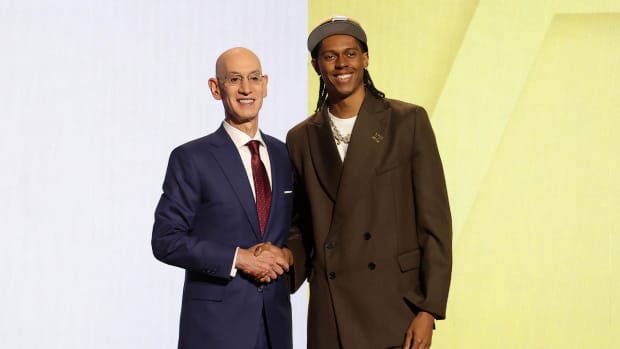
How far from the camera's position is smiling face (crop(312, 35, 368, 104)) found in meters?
2.38

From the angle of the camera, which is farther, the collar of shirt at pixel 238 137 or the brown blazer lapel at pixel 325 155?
the collar of shirt at pixel 238 137

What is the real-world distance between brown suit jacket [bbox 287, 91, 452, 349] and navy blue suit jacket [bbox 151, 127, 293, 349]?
0.44 ft

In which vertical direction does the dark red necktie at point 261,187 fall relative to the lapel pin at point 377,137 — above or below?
below

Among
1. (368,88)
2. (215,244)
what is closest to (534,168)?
(368,88)

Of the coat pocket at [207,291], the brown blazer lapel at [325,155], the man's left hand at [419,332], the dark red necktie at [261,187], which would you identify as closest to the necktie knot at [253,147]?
the dark red necktie at [261,187]

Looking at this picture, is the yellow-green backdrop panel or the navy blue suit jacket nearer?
the navy blue suit jacket

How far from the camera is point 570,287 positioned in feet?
13.2

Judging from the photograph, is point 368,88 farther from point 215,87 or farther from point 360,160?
point 215,87

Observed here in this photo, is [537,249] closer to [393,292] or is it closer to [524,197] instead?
[524,197]

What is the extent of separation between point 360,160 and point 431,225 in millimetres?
259

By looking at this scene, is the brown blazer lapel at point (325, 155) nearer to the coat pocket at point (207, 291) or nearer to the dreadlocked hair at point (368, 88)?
the dreadlocked hair at point (368, 88)

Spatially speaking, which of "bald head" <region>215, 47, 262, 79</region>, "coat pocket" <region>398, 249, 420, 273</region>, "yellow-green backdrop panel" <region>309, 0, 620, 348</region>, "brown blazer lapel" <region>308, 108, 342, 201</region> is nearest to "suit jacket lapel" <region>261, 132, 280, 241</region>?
"brown blazer lapel" <region>308, 108, 342, 201</region>

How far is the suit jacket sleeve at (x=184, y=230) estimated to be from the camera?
2.34 metres

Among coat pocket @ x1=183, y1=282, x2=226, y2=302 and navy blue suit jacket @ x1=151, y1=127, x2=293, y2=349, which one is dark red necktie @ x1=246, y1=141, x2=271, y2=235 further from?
coat pocket @ x1=183, y1=282, x2=226, y2=302
